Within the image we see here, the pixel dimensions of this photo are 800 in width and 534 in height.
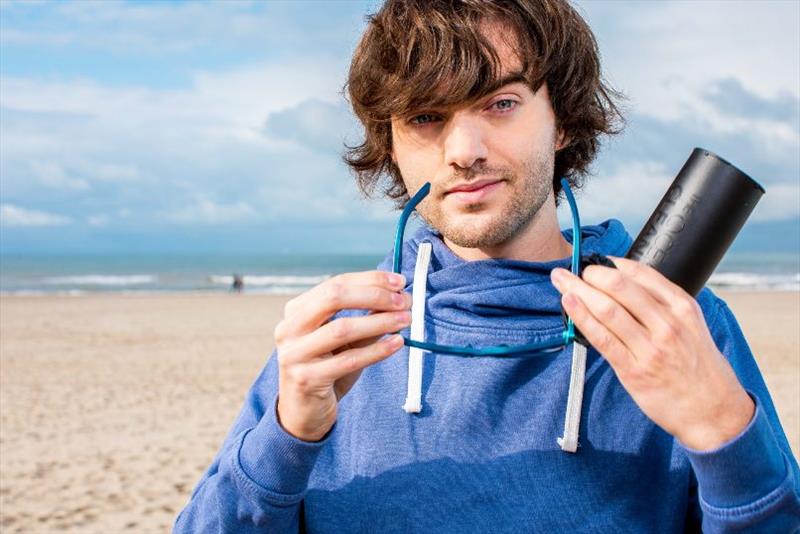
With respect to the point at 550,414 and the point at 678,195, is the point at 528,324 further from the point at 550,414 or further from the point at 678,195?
the point at 678,195

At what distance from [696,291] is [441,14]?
1.12 metres

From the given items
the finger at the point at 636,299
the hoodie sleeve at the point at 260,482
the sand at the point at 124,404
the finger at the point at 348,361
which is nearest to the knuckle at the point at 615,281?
the finger at the point at 636,299

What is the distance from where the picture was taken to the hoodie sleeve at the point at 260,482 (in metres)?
1.82

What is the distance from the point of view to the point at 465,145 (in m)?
2.08

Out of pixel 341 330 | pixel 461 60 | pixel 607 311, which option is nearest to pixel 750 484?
pixel 607 311

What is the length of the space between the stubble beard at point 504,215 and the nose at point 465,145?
0.26 ft

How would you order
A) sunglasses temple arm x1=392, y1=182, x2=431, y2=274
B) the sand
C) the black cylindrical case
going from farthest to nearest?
1. the sand
2. sunglasses temple arm x1=392, y1=182, x2=431, y2=274
3. the black cylindrical case

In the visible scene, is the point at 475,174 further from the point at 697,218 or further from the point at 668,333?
the point at 668,333

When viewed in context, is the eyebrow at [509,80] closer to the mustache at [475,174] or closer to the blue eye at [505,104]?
the blue eye at [505,104]

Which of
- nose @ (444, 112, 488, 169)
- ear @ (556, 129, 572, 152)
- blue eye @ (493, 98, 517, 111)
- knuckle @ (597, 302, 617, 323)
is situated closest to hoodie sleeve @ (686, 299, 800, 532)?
knuckle @ (597, 302, 617, 323)

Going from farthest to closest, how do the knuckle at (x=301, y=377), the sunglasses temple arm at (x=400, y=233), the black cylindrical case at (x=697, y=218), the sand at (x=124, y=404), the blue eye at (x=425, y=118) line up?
the sand at (x=124, y=404) → the blue eye at (x=425, y=118) → the sunglasses temple arm at (x=400, y=233) → the knuckle at (x=301, y=377) → the black cylindrical case at (x=697, y=218)

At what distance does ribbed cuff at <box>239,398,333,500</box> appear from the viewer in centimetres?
181

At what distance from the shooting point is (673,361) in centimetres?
148

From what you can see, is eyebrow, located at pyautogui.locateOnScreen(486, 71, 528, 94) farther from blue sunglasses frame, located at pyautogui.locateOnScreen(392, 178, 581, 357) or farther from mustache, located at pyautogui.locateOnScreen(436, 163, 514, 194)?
blue sunglasses frame, located at pyautogui.locateOnScreen(392, 178, 581, 357)
